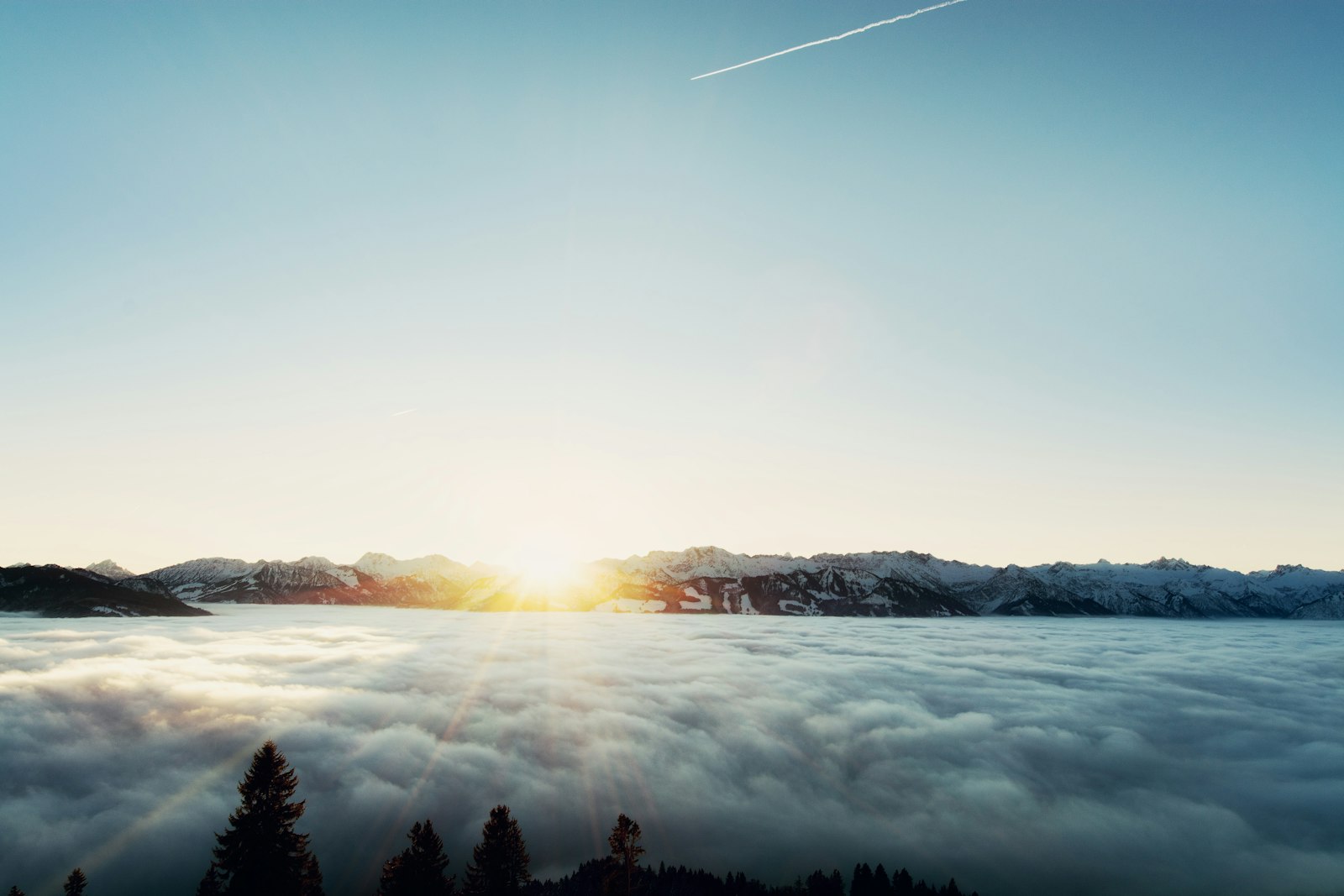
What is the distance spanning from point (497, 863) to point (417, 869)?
34.2ft

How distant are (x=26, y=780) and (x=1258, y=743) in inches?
12127

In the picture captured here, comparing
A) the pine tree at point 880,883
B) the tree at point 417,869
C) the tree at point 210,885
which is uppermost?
the tree at point 417,869

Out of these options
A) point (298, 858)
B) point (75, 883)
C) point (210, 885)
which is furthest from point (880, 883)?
point (75, 883)

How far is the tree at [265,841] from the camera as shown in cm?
5816

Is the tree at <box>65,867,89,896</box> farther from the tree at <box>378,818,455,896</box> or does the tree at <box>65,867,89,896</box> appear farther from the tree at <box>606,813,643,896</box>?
the tree at <box>606,813,643,896</box>

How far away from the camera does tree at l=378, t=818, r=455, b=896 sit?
2365 inches

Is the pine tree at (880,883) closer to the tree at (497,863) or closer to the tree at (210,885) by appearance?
the tree at (497,863)

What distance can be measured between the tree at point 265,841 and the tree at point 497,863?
58.8ft

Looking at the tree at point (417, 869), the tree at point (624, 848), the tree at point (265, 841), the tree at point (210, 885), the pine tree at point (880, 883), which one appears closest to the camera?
the tree at point (265, 841)

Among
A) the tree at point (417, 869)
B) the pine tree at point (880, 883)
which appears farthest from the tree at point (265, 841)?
the pine tree at point (880, 883)

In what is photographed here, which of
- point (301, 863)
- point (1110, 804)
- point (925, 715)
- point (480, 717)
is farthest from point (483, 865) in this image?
point (925, 715)

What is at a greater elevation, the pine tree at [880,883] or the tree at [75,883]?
the tree at [75,883]

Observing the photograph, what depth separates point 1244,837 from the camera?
369 ft

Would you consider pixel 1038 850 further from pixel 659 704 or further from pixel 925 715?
pixel 659 704
